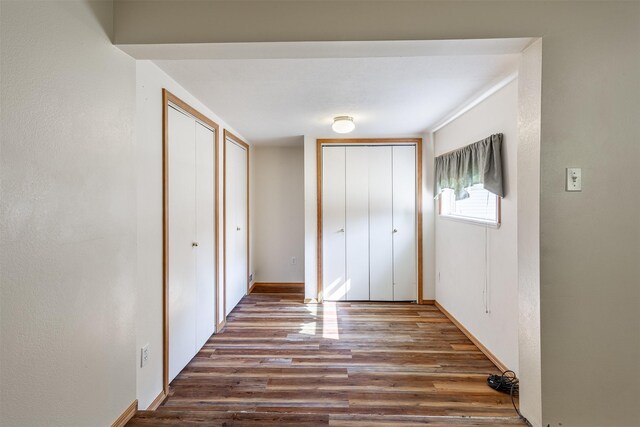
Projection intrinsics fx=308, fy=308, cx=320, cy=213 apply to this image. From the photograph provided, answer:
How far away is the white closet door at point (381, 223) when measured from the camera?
4.26 meters

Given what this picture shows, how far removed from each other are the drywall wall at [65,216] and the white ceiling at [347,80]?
20.9 inches

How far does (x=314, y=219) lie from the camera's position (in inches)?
169

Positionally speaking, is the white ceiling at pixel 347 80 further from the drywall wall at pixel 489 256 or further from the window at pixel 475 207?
the window at pixel 475 207

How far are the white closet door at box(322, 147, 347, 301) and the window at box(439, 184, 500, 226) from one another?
136cm

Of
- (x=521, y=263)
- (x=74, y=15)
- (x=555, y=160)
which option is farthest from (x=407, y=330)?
(x=74, y=15)

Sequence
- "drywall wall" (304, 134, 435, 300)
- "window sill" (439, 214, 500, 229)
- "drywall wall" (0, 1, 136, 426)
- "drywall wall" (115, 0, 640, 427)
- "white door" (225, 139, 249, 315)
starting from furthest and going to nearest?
1. "drywall wall" (304, 134, 435, 300)
2. "white door" (225, 139, 249, 315)
3. "window sill" (439, 214, 500, 229)
4. "drywall wall" (115, 0, 640, 427)
5. "drywall wall" (0, 1, 136, 426)

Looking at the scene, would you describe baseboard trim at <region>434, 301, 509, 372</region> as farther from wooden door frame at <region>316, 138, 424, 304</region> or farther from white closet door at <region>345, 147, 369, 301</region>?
white closet door at <region>345, 147, 369, 301</region>

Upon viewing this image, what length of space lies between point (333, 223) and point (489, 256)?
2088 mm

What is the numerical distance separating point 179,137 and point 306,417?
2.12 metres

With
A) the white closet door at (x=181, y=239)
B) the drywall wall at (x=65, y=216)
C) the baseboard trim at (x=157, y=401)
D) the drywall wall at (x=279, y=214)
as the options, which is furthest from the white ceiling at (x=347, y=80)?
the baseboard trim at (x=157, y=401)

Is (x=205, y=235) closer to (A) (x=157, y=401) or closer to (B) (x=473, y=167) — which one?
(A) (x=157, y=401)

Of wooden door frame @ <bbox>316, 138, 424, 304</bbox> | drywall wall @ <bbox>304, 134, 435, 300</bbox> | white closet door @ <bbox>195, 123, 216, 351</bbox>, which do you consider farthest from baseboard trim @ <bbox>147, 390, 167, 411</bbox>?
wooden door frame @ <bbox>316, 138, 424, 304</bbox>

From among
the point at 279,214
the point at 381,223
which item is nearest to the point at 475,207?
the point at 381,223

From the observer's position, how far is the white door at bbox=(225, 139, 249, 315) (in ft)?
12.2
